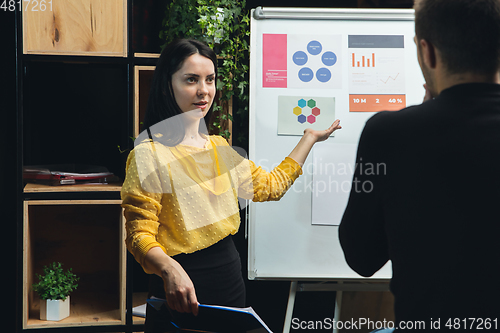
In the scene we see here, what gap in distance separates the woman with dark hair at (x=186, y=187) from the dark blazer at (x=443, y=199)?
1.83 feet

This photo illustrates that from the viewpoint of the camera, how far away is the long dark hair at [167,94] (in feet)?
3.84

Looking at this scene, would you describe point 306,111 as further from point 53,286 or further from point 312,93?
point 53,286

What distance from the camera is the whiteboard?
1.63 meters

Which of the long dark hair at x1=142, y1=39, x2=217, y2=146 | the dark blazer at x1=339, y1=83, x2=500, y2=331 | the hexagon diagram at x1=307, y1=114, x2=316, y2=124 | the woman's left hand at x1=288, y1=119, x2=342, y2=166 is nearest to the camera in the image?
the dark blazer at x1=339, y1=83, x2=500, y2=331

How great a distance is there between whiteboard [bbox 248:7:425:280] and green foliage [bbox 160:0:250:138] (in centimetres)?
14

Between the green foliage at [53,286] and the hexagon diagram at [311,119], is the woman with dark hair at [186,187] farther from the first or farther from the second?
the green foliage at [53,286]

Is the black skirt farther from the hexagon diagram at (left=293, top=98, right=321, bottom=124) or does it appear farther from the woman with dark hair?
the hexagon diagram at (left=293, top=98, right=321, bottom=124)

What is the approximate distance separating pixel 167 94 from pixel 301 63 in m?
0.68

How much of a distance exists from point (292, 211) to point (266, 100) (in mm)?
467

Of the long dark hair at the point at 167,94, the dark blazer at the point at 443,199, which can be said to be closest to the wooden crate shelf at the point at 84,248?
the long dark hair at the point at 167,94

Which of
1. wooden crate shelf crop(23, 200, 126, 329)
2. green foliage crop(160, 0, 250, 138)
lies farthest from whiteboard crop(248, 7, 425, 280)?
wooden crate shelf crop(23, 200, 126, 329)

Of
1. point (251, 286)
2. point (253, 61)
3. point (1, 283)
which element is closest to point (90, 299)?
point (1, 283)

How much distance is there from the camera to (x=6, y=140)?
1.99 m

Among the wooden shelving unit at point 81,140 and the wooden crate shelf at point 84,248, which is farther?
the wooden crate shelf at point 84,248
